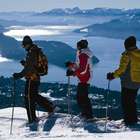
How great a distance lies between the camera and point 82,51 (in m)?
11.0

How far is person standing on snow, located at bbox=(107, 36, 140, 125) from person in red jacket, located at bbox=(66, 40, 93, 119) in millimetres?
770

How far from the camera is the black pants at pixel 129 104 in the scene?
35.0ft

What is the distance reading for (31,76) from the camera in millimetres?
11398

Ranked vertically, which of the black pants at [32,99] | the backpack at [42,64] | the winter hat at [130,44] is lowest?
the black pants at [32,99]

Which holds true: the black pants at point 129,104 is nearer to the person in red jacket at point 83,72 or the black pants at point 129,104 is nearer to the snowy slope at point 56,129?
the snowy slope at point 56,129

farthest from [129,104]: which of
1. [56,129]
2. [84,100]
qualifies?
[56,129]

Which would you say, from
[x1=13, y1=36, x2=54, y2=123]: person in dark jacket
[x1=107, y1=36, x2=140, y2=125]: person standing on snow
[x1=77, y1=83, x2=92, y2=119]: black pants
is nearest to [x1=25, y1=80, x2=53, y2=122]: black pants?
[x1=13, y1=36, x2=54, y2=123]: person in dark jacket

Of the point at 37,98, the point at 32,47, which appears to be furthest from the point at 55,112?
the point at 32,47

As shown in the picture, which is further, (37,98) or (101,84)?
(101,84)

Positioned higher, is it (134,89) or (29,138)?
(134,89)

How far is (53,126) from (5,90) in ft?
313

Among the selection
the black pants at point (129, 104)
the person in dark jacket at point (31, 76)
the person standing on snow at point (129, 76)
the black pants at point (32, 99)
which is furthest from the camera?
the black pants at point (32, 99)

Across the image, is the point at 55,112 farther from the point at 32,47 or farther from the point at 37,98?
the point at 32,47

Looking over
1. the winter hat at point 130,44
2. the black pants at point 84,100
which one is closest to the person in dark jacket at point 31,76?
the black pants at point 84,100
